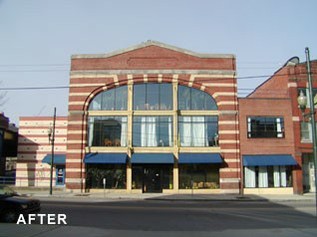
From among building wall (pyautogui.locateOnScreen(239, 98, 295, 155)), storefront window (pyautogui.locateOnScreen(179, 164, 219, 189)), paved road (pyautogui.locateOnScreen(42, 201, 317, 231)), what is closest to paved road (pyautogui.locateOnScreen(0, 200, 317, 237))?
paved road (pyautogui.locateOnScreen(42, 201, 317, 231))

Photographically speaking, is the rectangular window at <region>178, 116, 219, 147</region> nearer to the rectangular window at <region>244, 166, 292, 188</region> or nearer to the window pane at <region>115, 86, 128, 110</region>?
the rectangular window at <region>244, 166, 292, 188</region>

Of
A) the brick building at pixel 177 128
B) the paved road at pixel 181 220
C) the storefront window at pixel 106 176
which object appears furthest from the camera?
the storefront window at pixel 106 176

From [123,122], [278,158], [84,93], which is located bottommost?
Result: [278,158]

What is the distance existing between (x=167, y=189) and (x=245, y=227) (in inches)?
866

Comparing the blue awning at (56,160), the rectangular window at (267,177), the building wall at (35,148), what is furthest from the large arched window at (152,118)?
the building wall at (35,148)

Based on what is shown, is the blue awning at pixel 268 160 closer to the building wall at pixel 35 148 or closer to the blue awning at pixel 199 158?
the blue awning at pixel 199 158

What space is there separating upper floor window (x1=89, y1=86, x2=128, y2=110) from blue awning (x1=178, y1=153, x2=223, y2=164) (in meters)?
7.67

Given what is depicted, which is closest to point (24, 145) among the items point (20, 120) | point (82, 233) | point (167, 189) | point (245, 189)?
point (20, 120)

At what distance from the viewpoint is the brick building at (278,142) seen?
36719 mm

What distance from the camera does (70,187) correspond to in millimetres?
36500

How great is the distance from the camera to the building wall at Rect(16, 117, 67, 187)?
43.9 m

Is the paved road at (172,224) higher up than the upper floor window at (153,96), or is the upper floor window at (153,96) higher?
the upper floor window at (153,96)

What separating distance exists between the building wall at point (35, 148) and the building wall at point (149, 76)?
8.25 meters

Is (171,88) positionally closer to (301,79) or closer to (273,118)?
(273,118)
